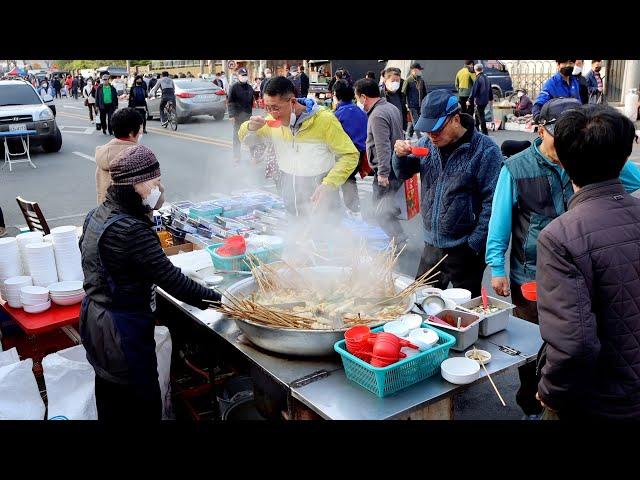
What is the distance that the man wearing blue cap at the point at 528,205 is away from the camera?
284 centimetres

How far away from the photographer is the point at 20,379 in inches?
120

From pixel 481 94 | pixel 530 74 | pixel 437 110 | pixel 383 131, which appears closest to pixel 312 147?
pixel 437 110

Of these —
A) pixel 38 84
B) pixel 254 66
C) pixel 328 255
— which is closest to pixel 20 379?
pixel 328 255

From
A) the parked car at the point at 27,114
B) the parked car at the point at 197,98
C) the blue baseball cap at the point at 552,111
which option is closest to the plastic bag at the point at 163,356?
the blue baseball cap at the point at 552,111

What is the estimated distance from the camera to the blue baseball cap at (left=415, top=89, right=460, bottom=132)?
3.33 m

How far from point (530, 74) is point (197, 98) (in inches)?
441

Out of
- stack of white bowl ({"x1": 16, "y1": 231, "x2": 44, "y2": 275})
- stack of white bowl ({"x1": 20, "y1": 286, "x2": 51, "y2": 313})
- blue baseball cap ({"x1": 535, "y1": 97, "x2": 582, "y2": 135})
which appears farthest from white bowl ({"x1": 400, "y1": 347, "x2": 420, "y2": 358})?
stack of white bowl ({"x1": 16, "y1": 231, "x2": 44, "y2": 275})

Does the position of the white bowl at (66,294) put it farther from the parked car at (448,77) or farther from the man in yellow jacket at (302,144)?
the parked car at (448,77)

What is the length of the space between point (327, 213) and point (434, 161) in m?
1.11

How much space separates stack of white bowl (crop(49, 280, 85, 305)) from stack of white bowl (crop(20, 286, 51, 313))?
0.05 m

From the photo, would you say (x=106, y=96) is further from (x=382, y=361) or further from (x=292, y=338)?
(x=382, y=361)

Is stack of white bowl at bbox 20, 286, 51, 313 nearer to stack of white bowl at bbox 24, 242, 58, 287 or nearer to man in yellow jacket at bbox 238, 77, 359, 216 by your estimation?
stack of white bowl at bbox 24, 242, 58, 287

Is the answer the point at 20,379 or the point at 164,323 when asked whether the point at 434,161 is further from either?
the point at 20,379
